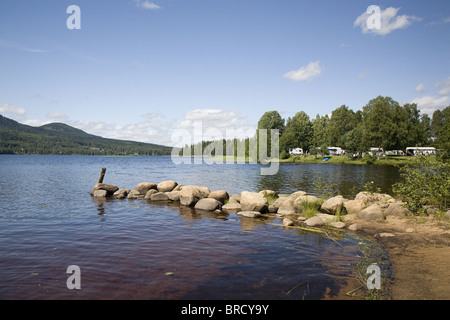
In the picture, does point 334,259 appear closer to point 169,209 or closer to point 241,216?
point 241,216

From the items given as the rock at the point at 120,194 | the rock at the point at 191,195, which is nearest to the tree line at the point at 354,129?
the rock at the point at 191,195

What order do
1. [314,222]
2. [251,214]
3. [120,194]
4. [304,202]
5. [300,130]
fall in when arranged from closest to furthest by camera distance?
[314,222] < [251,214] < [304,202] < [120,194] < [300,130]

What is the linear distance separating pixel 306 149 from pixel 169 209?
103891 mm

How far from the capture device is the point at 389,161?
253 ft

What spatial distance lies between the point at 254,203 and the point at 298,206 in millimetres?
2878

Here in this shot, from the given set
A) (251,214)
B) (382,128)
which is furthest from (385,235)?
(382,128)

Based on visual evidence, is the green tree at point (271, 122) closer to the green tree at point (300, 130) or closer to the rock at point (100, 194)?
the green tree at point (300, 130)

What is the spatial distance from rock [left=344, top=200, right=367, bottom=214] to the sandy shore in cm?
180

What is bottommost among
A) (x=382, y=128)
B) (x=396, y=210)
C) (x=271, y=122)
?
(x=396, y=210)

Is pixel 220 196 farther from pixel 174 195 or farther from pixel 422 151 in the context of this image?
pixel 422 151

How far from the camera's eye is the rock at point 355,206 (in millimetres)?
17172

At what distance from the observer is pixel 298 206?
18.3m

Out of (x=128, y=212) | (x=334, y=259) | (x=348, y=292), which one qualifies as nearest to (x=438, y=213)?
(x=334, y=259)

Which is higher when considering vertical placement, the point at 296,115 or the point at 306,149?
the point at 296,115
